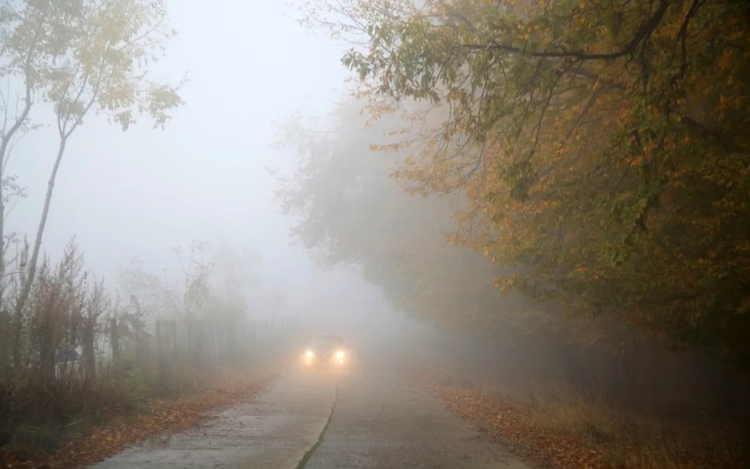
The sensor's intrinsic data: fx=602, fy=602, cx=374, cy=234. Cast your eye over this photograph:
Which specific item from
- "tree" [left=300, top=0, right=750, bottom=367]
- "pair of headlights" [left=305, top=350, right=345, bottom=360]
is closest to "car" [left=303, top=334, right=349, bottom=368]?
"pair of headlights" [left=305, top=350, right=345, bottom=360]

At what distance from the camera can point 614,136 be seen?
26.7 ft

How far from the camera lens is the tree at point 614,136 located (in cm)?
817

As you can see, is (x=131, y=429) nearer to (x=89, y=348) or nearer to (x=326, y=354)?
(x=89, y=348)

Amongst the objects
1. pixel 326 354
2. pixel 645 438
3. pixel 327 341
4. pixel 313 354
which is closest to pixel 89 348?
pixel 645 438

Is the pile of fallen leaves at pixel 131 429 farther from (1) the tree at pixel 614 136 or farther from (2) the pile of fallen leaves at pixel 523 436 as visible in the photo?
(1) the tree at pixel 614 136

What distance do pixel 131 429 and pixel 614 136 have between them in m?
9.29

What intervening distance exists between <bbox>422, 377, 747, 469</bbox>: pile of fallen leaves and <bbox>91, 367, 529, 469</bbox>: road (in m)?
0.53

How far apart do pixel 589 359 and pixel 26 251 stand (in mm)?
19156

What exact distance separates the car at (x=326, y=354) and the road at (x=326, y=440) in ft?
54.7

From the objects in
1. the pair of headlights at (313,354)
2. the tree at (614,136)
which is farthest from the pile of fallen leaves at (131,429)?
the pair of headlights at (313,354)

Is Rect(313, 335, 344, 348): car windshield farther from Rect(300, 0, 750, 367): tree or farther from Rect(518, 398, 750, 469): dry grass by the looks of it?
Rect(300, 0, 750, 367): tree

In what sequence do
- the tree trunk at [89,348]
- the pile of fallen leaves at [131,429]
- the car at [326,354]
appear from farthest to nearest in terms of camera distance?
the car at [326,354] → the tree trunk at [89,348] → the pile of fallen leaves at [131,429]

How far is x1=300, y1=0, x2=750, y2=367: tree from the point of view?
322 inches

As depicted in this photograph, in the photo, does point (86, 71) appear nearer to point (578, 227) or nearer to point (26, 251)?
point (26, 251)
